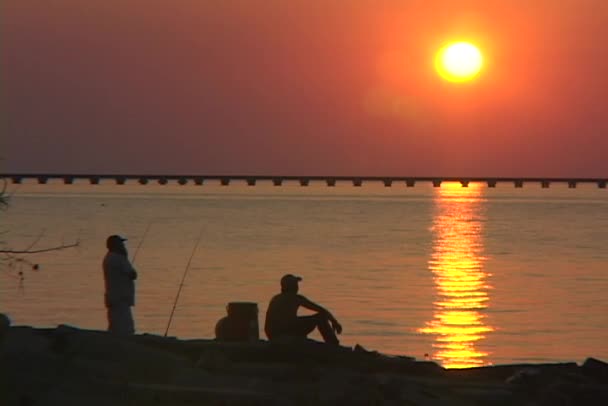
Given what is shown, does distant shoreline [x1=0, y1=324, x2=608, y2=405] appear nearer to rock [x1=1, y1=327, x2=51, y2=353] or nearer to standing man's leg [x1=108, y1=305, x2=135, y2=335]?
rock [x1=1, y1=327, x2=51, y2=353]

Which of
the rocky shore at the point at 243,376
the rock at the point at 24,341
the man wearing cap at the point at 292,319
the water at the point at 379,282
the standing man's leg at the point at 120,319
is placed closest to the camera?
the rocky shore at the point at 243,376

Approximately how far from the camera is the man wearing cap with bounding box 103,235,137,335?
17422 millimetres

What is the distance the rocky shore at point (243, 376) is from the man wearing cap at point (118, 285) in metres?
0.93

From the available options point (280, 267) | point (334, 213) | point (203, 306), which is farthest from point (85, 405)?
point (334, 213)

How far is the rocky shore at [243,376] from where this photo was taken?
13.6 metres

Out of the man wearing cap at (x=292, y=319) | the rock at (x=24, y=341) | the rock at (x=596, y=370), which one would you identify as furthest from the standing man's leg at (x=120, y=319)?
the rock at (x=596, y=370)

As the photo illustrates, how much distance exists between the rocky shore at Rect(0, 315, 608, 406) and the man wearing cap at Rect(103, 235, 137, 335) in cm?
93

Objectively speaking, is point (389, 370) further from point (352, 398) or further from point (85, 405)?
point (85, 405)

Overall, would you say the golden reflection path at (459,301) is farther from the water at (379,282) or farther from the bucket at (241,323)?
the bucket at (241,323)

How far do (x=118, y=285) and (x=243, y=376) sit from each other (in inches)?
117

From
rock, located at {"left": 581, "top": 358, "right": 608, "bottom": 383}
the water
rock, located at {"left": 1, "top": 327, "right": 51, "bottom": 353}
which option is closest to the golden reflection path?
the water

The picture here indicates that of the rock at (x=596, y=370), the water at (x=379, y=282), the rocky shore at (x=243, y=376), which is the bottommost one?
the water at (x=379, y=282)

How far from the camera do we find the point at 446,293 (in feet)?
132

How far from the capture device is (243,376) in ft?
49.4
